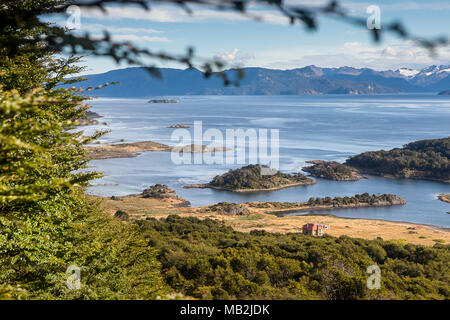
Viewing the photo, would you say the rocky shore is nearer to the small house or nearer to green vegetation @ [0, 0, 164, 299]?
the small house

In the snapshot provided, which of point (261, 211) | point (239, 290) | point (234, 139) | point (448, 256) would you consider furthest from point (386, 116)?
point (239, 290)

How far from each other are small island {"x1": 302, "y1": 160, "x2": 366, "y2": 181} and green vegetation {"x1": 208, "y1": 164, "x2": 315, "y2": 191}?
3604 mm

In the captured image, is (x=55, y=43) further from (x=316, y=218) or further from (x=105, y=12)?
(x=316, y=218)

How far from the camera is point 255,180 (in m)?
56.3

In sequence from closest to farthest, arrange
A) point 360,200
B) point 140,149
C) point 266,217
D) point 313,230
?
1. point 313,230
2. point 266,217
3. point 360,200
4. point 140,149

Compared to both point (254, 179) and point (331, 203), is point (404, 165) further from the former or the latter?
point (254, 179)

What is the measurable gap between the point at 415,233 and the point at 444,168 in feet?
128

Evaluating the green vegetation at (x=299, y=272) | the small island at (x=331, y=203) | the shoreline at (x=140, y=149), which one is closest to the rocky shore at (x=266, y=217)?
the small island at (x=331, y=203)

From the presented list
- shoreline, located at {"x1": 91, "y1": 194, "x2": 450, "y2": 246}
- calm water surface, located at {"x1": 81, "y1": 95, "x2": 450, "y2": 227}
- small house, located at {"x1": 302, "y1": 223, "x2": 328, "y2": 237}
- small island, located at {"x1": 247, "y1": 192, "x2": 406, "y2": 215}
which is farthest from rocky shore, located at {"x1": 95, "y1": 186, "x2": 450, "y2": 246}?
calm water surface, located at {"x1": 81, "y1": 95, "x2": 450, "y2": 227}

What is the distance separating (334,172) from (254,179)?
13009 mm

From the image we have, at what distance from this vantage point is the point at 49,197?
678cm

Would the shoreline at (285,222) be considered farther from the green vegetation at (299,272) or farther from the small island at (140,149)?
the small island at (140,149)

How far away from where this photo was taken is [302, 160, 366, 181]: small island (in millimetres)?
60438

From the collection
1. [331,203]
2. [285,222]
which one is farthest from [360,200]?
[285,222]
